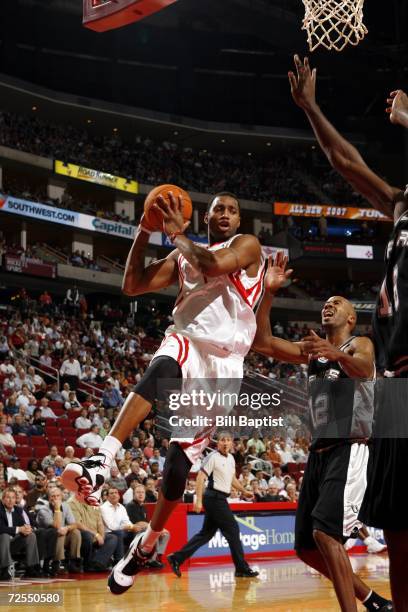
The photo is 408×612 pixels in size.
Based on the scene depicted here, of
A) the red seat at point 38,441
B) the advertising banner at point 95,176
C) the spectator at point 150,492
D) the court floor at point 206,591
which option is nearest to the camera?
the court floor at point 206,591

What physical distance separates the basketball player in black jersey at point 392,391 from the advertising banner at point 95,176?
3390 cm

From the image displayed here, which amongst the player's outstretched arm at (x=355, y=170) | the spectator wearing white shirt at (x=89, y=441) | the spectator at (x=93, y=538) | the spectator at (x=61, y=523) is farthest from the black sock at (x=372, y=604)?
the spectator wearing white shirt at (x=89, y=441)

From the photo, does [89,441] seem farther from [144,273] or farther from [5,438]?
[144,273]

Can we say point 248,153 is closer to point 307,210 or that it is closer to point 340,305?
point 307,210

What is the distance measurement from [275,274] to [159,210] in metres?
1.14

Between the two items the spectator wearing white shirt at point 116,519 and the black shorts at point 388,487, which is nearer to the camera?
the black shorts at point 388,487

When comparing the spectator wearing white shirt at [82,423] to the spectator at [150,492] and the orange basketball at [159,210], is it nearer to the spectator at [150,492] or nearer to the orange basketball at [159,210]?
the spectator at [150,492]

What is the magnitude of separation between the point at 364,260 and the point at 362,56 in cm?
1016

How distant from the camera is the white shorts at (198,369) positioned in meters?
5.20

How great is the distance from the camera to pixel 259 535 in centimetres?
1487

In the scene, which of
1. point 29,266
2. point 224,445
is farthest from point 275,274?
point 29,266

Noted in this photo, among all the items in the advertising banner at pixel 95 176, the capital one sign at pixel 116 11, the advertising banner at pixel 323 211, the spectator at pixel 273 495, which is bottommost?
the spectator at pixel 273 495

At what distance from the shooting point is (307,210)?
4291 centimetres

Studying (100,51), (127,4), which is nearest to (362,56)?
(100,51)
